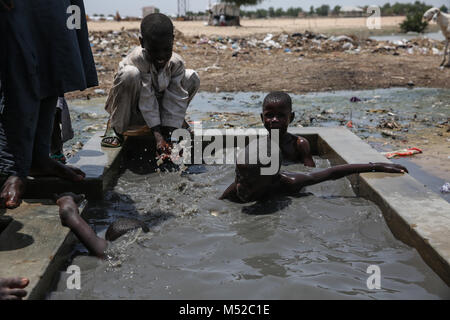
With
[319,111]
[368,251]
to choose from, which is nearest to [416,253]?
[368,251]

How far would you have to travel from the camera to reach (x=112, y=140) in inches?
173

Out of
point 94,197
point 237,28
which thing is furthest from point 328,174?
point 237,28

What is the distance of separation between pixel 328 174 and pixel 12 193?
2200 mm

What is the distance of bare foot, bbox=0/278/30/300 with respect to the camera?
6.27ft

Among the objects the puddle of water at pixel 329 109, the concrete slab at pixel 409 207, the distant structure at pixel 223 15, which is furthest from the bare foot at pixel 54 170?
the distant structure at pixel 223 15

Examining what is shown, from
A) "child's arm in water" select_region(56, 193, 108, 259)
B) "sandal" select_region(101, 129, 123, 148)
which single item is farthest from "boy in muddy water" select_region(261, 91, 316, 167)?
"child's arm in water" select_region(56, 193, 108, 259)

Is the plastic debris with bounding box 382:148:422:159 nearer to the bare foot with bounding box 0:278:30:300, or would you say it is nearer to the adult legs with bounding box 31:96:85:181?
the adult legs with bounding box 31:96:85:181

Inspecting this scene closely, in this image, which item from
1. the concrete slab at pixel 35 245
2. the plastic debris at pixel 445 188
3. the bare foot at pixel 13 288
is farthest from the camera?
the plastic debris at pixel 445 188

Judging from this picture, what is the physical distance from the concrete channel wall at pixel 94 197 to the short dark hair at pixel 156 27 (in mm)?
1122

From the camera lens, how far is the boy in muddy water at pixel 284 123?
3.93 metres

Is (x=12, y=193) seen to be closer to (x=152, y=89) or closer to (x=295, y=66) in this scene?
(x=152, y=89)

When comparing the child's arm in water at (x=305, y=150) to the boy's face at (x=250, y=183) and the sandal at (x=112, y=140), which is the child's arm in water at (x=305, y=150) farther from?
the sandal at (x=112, y=140)
